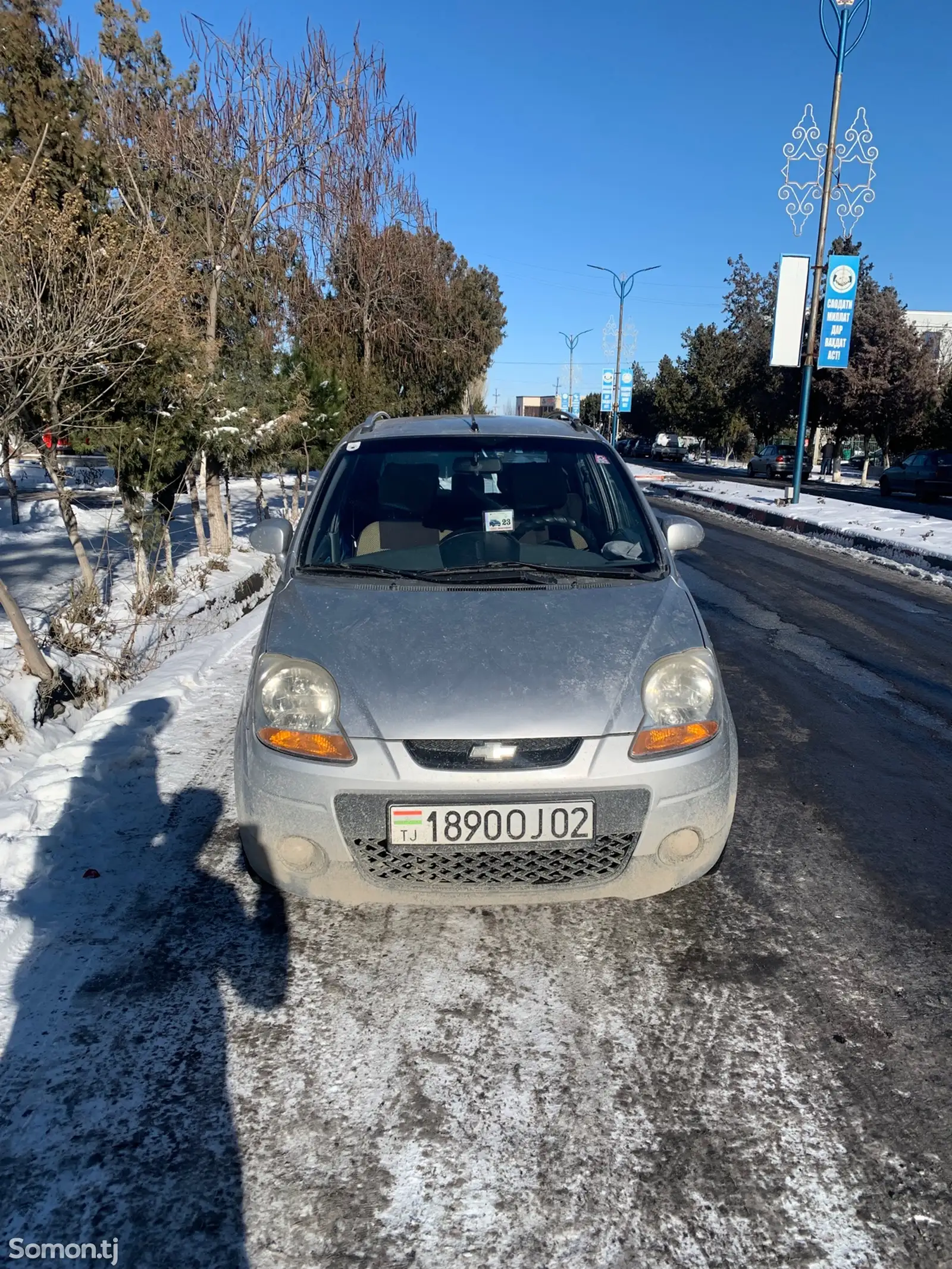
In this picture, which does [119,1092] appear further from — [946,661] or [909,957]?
[946,661]

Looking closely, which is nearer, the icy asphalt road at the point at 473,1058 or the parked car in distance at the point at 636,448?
the icy asphalt road at the point at 473,1058

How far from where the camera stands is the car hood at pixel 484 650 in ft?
8.45

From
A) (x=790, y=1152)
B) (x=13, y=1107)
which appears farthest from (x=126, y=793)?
(x=790, y=1152)

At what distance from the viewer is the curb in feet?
41.3

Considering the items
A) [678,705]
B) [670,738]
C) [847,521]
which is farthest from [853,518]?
[670,738]

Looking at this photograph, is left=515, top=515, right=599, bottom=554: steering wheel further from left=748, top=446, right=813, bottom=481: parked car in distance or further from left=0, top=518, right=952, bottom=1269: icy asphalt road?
left=748, top=446, right=813, bottom=481: parked car in distance

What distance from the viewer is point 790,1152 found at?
80.7 inches

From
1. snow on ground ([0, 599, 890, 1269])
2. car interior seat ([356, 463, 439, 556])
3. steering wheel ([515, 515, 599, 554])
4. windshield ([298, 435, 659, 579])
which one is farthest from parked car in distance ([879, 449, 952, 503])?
snow on ground ([0, 599, 890, 1269])

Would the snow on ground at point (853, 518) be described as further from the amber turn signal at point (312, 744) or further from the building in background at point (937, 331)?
the building in background at point (937, 331)

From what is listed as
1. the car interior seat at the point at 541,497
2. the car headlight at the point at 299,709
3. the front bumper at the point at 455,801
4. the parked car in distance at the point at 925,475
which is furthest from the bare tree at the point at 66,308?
the parked car in distance at the point at 925,475

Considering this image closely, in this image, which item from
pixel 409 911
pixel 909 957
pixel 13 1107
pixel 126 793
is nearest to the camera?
pixel 13 1107

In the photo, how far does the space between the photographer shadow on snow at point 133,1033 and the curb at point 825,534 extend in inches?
452

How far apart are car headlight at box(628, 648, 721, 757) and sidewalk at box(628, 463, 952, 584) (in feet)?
33.0

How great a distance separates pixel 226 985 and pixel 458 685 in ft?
3.74
